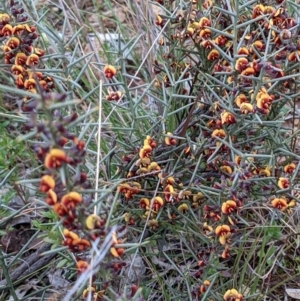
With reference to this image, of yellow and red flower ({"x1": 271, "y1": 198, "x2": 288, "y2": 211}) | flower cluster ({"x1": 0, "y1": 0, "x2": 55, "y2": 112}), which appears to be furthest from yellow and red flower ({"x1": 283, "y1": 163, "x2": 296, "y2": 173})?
flower cluster ({"x1": 0, "y1": 0, "x2": 55, "y2": 112})

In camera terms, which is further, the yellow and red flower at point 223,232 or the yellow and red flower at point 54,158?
the yellow and red flower at point 223,232

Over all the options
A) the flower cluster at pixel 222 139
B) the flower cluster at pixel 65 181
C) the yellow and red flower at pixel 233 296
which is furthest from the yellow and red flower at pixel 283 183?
the flower cluster at pixel 65 181

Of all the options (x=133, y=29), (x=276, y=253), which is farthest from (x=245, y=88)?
(x=133, y=29)

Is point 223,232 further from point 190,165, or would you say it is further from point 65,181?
point 65,181

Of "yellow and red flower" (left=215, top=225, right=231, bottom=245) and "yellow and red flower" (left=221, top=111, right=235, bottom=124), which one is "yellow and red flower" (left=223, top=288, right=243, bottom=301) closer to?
"yellow and red flower" (left=215, top=225, right=231, bottom=245)

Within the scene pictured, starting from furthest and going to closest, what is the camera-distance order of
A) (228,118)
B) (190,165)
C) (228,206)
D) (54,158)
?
(190,165), (228,118), (228,206), (54,158)

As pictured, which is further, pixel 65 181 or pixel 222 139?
pixel 222 139

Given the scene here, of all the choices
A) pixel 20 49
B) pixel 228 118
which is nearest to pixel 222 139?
pixel 228 118

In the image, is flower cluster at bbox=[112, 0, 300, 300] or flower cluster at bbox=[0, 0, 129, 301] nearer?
flower cluster at bbox=[0, 0, 129, 301]

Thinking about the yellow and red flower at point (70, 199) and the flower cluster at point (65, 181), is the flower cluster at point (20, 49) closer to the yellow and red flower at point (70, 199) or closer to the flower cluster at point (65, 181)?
the flower cluster at point (65, 181)

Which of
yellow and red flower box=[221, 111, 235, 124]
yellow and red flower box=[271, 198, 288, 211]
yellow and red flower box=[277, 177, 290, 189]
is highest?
yellow and red flower box=[221, 111, 235, 124]

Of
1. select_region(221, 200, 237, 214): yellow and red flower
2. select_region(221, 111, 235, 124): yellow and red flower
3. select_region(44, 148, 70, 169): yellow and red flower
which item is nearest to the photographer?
select_region(44, 148, 70, 169): yellow and red flower

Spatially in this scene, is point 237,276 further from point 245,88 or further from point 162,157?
point 245,88

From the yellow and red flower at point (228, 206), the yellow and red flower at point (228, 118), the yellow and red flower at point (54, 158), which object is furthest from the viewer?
the yellow and red flower at point (228, 118)
